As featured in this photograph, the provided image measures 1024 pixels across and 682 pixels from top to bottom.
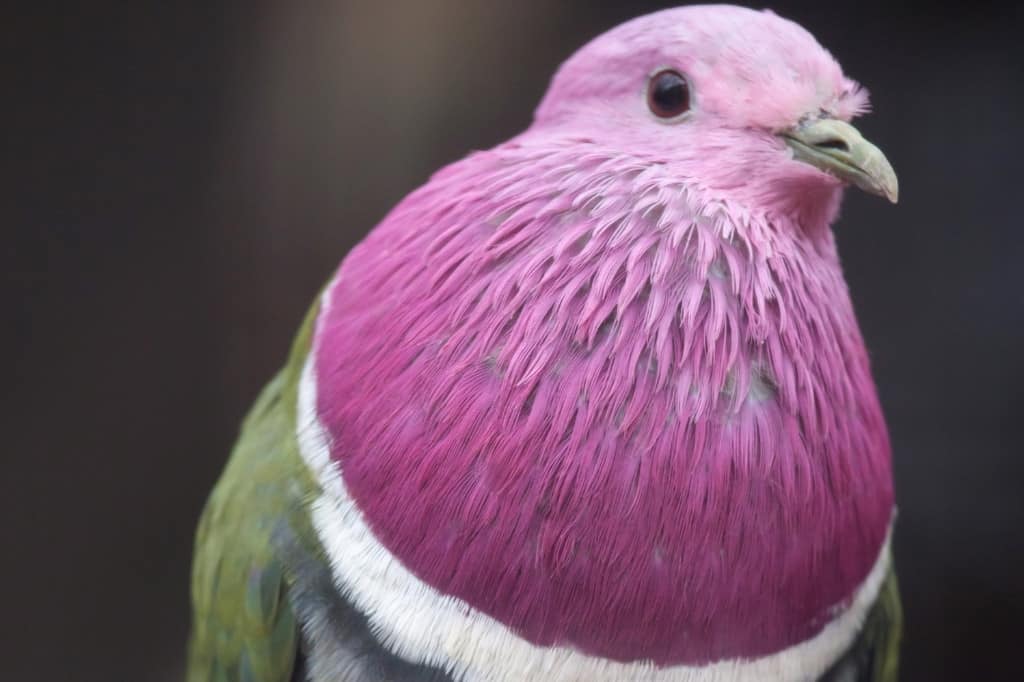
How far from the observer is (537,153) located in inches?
20.3

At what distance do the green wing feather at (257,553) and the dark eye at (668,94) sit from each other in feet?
0.86

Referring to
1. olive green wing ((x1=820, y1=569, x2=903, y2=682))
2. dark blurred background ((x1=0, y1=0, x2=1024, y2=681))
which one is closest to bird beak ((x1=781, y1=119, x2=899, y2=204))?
olive green wing ((x1=820, y1=569, x2=903, y2=682))

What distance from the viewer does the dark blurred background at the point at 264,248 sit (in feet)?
3.54

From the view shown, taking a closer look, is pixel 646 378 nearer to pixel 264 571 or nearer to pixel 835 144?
pixel 835 144

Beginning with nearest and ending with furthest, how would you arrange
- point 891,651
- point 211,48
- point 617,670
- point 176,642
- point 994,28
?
point 617,670 → point 891,651 → point 994,28 → point 211,48 → point 176,642

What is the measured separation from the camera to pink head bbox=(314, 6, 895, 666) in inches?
17.7

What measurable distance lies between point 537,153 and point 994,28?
70 centimetres

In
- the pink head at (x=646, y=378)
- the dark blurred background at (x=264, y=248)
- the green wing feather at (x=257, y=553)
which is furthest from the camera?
the dark blurred background at (x=264, y=248)

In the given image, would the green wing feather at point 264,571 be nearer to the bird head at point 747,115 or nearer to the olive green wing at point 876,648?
the olive green wing at point 876,648

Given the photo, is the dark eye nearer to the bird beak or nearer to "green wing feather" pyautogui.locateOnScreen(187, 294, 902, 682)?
the bird beak

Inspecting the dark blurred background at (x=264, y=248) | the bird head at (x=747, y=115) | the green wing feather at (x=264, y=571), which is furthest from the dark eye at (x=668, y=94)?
the dark blurred background at (x=264, y=248)

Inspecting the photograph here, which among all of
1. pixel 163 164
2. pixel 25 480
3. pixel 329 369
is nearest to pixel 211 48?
pixel 163 164

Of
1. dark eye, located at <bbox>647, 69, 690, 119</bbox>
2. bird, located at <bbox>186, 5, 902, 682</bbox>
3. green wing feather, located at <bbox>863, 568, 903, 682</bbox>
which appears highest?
dark eye, located at <bbox>647, 69, 690, 119</bbox>

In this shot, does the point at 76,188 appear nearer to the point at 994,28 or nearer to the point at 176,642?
the point at 176,642
